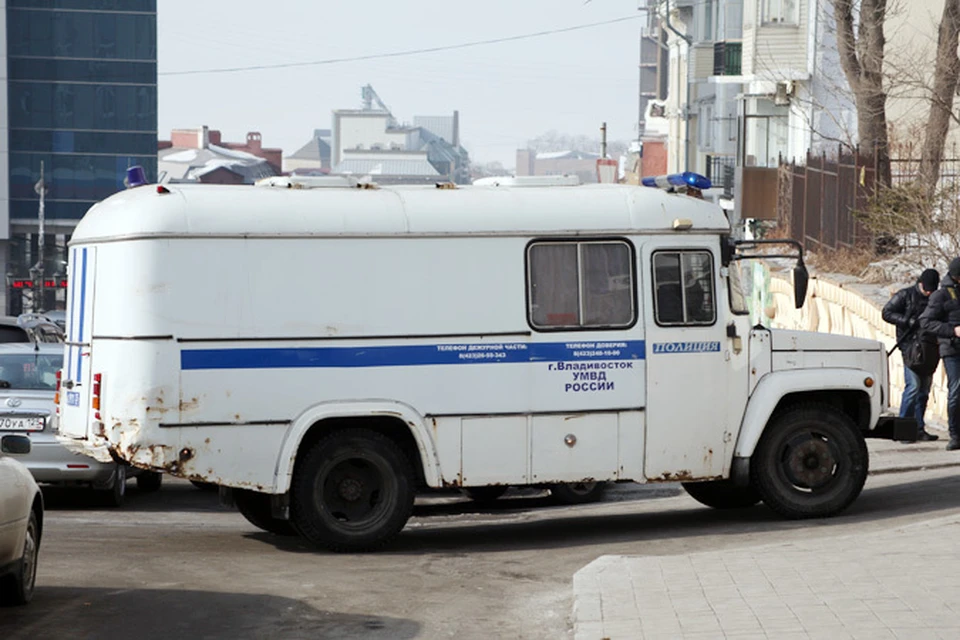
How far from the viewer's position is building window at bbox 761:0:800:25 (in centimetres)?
4372

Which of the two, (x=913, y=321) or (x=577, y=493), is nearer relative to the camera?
(x=577, y=493)

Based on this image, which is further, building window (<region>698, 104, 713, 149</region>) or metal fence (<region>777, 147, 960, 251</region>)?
building window (<region>698, 104, 713, 149</region>)

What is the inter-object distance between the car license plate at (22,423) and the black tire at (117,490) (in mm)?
833

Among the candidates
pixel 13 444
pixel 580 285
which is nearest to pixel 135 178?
pixel 580 285

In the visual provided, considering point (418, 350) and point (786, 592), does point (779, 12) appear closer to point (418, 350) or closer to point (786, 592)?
point (418, 350)

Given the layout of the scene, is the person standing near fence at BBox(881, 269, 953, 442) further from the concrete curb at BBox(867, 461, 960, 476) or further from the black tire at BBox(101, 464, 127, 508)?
the black tire at BBox(101, 464, 127, 508)

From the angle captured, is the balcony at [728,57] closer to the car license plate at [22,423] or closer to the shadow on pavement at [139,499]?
the shadow on pavement at [139,499]

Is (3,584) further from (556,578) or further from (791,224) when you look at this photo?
(791,224)

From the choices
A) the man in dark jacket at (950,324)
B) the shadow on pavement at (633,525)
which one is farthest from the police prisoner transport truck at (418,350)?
the man in dark jacket at (950,324)

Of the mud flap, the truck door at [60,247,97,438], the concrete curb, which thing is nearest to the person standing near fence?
the concrete curb

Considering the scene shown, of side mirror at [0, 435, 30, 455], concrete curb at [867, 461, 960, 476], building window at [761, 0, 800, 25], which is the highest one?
building window at [761, 0, 800, 25]

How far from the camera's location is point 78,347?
11914mm

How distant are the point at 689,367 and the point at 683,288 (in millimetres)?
606

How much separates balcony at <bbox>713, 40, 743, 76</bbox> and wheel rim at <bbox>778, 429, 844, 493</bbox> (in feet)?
137
